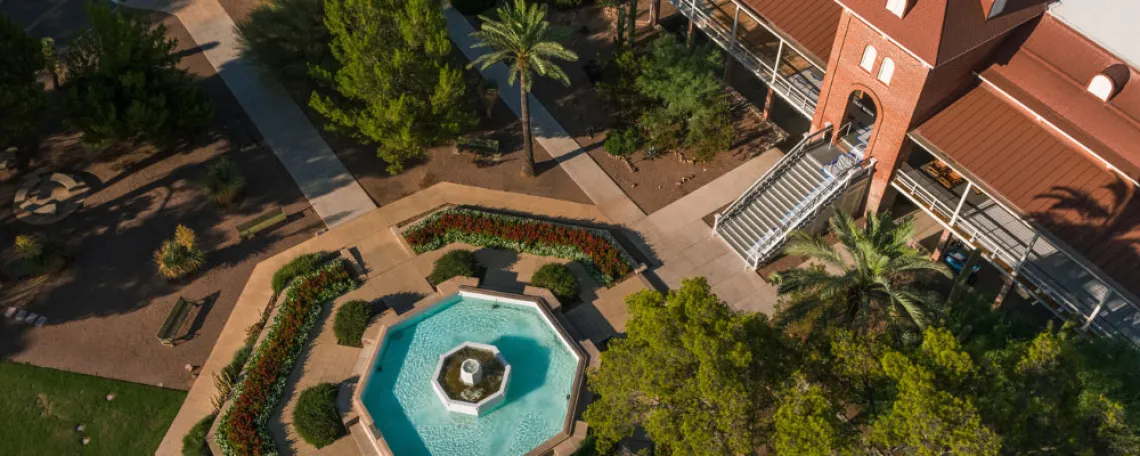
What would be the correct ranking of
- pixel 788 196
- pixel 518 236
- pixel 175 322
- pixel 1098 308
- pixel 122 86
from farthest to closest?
pixel 122 86
pixel 518 236
pixel 788 196
pixel 175 322
pixel 1098 308

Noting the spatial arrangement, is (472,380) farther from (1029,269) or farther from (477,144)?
(1029,269)

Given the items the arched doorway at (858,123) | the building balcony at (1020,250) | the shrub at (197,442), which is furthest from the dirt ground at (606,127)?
the shrub at (197,442)

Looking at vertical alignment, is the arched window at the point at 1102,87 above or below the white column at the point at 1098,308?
above

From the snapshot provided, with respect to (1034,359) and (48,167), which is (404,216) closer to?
(48,167)

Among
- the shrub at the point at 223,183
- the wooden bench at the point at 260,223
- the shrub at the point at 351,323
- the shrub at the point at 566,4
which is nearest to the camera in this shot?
the shrub at the point at 351,323

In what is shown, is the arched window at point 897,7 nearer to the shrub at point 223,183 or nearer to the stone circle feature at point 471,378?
the stone circle feature at point 471,378

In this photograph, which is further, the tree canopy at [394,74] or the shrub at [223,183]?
the shrub at [223,183]

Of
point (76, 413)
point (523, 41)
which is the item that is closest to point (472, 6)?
point (523, 41)

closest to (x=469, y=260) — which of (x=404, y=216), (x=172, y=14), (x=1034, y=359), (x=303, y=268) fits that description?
(x=404, y=216)
